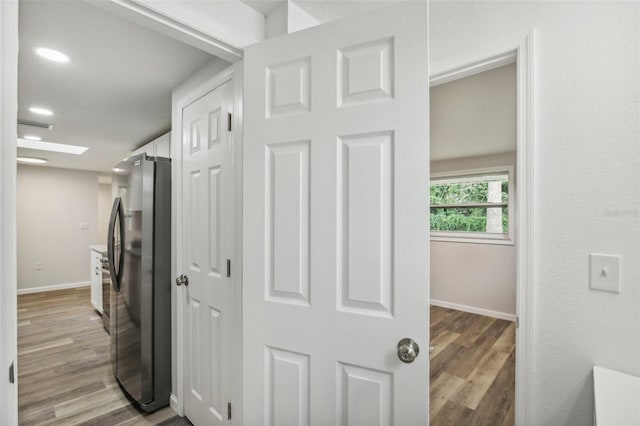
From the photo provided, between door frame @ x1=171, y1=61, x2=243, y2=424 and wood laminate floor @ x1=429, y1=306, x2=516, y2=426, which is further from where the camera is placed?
wood laminate floor @ x1=429, y1=306, x2=516, y2=426

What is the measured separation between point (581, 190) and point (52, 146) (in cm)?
544

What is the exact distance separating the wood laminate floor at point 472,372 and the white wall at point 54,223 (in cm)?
655

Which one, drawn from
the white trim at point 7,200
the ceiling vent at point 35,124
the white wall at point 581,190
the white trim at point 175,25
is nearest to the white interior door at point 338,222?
the white trim at point 175,25

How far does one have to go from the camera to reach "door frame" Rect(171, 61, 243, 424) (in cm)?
147

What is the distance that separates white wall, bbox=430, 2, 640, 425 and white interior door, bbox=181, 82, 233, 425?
1.40 metres

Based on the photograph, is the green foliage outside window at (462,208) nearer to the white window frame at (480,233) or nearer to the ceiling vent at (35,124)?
the white window frame at (480,233)

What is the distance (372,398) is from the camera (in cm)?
104

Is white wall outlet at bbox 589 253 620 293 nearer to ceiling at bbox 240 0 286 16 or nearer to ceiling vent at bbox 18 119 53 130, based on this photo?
ceiling at bbox 240 0 286 16

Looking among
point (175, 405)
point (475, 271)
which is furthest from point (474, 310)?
point (175, 405)

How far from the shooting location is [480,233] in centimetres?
444

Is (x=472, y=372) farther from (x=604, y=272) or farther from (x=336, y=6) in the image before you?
(x=336, y=6)

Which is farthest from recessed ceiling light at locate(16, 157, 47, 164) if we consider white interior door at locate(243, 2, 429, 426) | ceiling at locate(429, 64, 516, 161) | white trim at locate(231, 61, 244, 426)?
ceiling at locate(429, 64, 516, 161)

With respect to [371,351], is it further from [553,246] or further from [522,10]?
[522,10]

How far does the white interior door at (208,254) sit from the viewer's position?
64.5 inches
